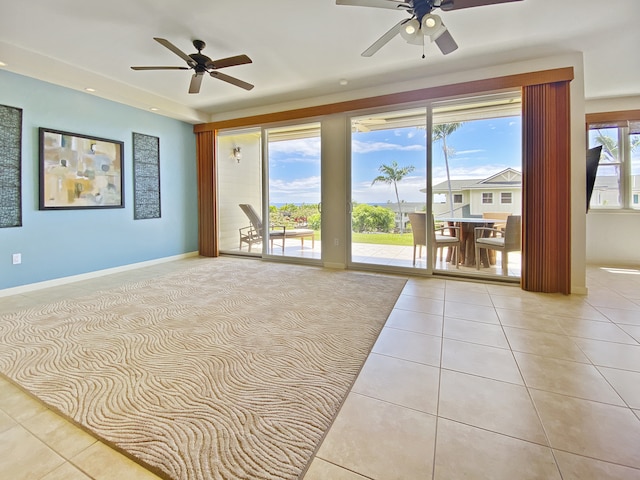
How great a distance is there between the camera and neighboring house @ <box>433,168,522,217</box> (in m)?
3.92

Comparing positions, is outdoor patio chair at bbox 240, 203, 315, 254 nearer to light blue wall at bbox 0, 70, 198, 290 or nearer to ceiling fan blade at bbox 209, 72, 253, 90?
light blue wall at bbox 0, 70, 198, 290

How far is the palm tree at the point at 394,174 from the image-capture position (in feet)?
13.8

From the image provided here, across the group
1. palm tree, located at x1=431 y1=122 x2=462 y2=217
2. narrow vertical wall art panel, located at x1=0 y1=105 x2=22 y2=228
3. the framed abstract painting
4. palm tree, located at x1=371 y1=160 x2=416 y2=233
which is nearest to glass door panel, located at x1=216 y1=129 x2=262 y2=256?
the framed abstract painting

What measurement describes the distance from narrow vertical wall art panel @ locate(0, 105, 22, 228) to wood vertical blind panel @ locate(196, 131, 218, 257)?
2498 mm

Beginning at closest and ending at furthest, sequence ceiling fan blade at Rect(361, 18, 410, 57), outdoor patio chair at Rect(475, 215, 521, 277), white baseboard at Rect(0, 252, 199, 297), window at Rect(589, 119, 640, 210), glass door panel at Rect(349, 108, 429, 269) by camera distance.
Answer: ceiling fan blade at Rect(361, 18, 410, 57), white baseboard at Rect(0, 252, 199, 297), outdoor patio chair at Rect(475, 215, 521, 277), glass door panel at Rect(349, 108, 429, 269), window at Rect(589, 119, 640, 210)

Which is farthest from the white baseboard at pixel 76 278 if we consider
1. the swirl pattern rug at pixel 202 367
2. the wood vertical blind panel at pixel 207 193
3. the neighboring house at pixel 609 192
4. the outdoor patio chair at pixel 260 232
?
the neighboring house at pixel 609 192

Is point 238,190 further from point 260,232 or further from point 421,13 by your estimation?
point 421,13

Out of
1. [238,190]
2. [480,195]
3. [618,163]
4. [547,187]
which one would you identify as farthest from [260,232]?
[618,163]

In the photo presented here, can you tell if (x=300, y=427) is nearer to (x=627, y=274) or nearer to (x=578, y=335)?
(x=578, y=335)

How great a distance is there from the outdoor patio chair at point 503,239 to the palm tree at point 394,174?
1.05m

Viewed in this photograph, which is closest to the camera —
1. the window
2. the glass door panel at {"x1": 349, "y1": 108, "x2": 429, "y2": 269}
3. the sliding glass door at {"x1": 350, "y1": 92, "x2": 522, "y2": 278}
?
the sliding glass door at {"x1": 350, "y1": 92, "x2": 522, "y2": 278}

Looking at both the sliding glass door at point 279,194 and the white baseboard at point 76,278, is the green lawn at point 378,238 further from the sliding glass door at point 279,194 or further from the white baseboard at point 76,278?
the white baseboard at point 76,278

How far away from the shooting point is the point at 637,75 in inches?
150

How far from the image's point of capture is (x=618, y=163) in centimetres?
483
